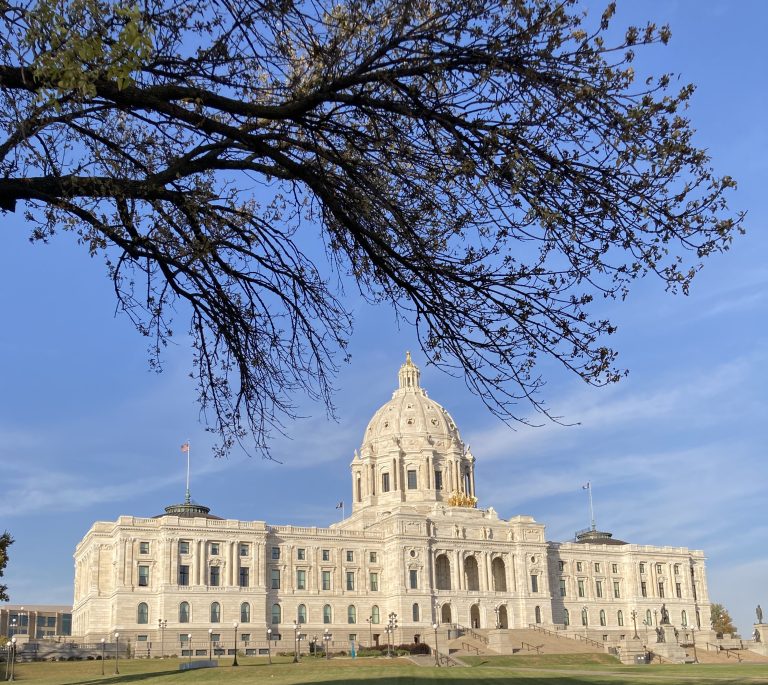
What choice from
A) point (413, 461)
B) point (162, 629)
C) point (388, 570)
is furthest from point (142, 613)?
point (413, 461)

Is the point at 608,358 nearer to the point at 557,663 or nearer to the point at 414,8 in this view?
the point at 414,8

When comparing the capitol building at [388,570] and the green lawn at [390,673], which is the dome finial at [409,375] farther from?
the green lawn at [390,673]

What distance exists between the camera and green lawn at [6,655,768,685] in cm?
3566

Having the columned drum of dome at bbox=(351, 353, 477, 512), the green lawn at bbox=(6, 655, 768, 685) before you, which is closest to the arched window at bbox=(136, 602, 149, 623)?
the green lawn at bbox=(6, 655, 768, 685)

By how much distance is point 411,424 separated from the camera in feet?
379

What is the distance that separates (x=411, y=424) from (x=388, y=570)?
23.9 meters

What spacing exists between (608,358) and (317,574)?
86339 mm

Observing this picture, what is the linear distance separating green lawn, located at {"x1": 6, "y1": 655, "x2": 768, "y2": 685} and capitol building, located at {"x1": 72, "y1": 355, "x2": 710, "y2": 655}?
18.0 meters

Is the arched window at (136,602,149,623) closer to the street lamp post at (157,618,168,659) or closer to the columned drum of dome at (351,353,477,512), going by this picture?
the street lamp post at (157,618,168,659)

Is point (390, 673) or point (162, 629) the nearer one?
point (390, 673)

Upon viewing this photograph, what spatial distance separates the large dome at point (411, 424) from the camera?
114 metres

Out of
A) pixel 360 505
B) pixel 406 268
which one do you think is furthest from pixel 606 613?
pixel 406 268

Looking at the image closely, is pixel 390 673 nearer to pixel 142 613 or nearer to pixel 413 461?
pixel 142 613

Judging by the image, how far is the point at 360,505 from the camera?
113312 millimetres
